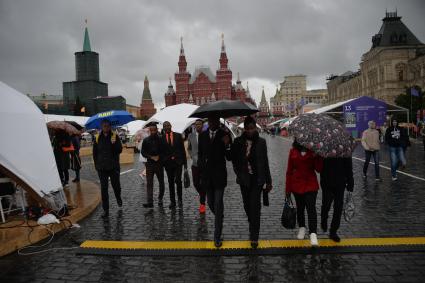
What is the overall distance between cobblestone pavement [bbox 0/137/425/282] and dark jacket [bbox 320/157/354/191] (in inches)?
38.5

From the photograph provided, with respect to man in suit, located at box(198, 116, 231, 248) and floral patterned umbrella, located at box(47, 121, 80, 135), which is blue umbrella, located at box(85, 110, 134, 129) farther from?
man in suit, located at box(198, 116, 231, 248)

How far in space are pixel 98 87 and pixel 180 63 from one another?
46830mm

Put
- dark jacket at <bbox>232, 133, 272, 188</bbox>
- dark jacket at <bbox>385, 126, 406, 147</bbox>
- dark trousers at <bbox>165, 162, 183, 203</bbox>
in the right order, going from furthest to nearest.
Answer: dark jacket at <bbox>385, 126, 406, 147</bbox>
dark trousers at <bbox>165, 162, 183, 203</bbox>
dark jacket at <bbox>232, 133, 272, 188</bbox>

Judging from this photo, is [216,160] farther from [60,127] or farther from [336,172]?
[60,127]

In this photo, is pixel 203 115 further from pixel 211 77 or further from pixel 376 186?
pixel 211 77

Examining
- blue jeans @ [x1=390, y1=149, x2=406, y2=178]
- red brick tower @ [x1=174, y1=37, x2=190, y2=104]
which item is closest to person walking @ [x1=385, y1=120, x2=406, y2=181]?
blue jeans @ [x1=390, y1=149, x2=406, y2=178]

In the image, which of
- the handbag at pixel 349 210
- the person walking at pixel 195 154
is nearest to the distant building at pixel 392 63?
the person walking at pixel 195 154

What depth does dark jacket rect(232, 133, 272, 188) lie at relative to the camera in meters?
5.09

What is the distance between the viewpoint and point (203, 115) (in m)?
5.62

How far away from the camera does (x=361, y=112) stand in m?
27.5

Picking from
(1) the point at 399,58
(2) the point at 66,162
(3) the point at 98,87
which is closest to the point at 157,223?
(2) the point at 66,162

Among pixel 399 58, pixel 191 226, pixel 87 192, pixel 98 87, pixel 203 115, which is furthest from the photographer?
pixel 98 87

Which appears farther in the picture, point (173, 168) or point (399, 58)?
point (399, 58)

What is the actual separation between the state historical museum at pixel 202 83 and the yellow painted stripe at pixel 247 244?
4051 inches
